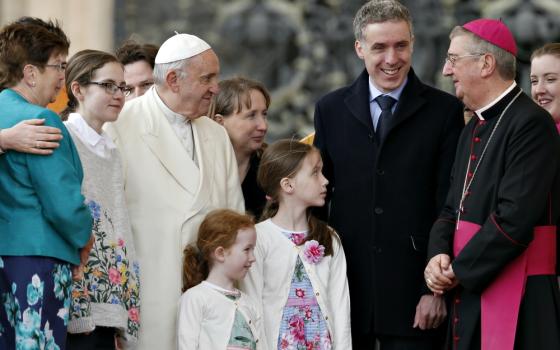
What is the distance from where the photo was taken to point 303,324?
487cm

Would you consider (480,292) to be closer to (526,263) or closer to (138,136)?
(526,263)

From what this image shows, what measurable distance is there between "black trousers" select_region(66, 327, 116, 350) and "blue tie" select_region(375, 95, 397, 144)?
1.31 meters

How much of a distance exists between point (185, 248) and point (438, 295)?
987 millimetres

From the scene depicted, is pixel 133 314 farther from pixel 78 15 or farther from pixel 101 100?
pixel 78 15

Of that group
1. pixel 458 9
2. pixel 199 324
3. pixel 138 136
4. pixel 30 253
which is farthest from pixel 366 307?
pixel 458 9

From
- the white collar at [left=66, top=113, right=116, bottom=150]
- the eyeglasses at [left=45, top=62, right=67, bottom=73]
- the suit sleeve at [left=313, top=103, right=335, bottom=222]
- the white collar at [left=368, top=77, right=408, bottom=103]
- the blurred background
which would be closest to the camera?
the eyeglasses at [left=45, top=62, right=67, bottom=73]

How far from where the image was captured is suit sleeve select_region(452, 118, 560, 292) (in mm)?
4375

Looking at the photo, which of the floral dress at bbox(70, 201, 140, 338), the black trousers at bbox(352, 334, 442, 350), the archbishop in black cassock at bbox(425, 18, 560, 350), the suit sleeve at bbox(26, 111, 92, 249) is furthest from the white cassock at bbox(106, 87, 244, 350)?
the archbishop in black cassock at bbox(425, 18, 560, 350)

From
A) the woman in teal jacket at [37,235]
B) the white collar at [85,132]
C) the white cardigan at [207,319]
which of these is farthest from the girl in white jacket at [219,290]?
the woman in teal jacket at [37,235]

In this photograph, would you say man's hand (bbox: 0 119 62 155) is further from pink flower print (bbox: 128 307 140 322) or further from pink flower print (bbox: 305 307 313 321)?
pink flower print (bbox: 305 307 313 321)

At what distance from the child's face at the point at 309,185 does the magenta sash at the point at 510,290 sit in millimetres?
845

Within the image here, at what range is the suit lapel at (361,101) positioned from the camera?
5.01 metres

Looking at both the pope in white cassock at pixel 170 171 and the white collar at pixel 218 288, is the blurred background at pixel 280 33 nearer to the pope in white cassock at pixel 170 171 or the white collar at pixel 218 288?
the pope in white cassock at pixel 170 171

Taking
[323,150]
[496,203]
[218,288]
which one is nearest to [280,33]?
[323,150]
